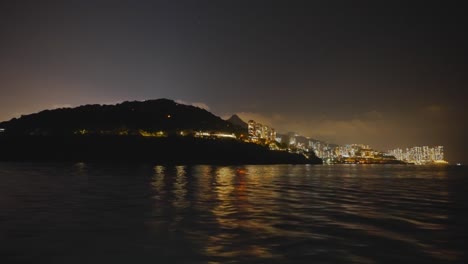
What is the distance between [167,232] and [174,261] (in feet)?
17.4

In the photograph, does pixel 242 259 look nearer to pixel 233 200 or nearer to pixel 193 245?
pixel 193 245

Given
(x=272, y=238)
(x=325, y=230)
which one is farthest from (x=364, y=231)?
(x=272, y=238)

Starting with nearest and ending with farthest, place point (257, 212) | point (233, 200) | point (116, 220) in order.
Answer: point (116, 220), point (257, 212), point (233, 200)

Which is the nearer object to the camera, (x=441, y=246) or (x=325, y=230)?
(x=441, y=246)

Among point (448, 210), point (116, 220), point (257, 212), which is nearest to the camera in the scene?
point (116, 220)

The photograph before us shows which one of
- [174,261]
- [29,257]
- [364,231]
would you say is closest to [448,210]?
[364,231]

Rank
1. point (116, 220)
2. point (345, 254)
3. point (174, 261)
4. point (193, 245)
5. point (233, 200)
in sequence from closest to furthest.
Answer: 1. point (174, 261)
2. point (345, 254)
3. point (193, 245)
4. point (116, 220)
5. point (233, 200)

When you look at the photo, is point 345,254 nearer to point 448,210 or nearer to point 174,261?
point 174,261

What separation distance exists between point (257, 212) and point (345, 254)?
11.5 metres

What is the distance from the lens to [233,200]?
107 feet

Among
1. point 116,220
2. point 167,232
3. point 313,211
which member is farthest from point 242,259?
point 313,211

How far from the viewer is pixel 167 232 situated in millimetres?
18375

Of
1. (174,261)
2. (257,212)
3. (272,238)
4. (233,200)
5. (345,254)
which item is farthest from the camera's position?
(233,200)

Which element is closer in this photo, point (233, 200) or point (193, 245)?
point (193, 245)
